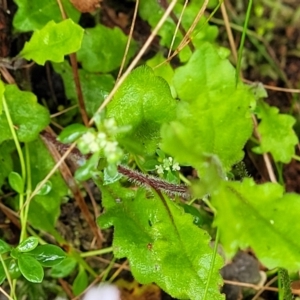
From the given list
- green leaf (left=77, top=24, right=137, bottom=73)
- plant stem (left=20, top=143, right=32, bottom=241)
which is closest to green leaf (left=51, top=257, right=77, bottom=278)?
plant stem (left=20, top=143, right=32, bottom=241)

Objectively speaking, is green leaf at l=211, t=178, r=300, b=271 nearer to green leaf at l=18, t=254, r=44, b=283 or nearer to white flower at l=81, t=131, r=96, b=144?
white flower at l=81, t=131, r=96, b=144

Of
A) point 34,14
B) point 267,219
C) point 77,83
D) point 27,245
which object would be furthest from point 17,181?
point 267,219

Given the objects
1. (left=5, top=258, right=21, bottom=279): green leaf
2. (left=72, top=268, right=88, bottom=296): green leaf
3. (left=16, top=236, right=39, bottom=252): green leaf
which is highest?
(left=16, top=236, right=39, bottom=252): green leaf

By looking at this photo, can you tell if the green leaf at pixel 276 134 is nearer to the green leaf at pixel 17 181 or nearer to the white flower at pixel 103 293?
the white flower at pixel 103 293

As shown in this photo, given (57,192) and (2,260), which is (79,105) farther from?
(2,260)

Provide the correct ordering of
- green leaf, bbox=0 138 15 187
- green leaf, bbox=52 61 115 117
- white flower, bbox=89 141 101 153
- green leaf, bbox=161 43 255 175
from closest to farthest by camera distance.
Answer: white flower, bbox=89 141 101 153
green leaf, bbox=161 43 255 175
green leaf, bbox=0 138 15 187
green leaf, bbox=52 61 115 117

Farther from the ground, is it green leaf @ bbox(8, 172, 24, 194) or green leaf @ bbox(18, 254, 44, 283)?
green leaf @ bbox(8, 172, 24, 194)

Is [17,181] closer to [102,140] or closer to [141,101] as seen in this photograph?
[141,101]
